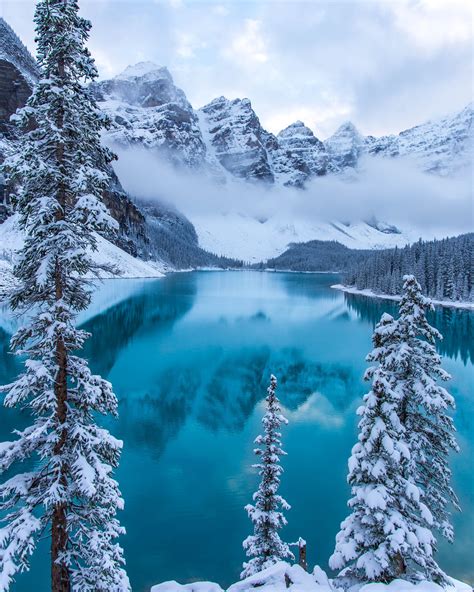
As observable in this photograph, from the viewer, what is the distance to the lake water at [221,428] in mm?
19594

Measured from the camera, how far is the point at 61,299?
34.4 feet

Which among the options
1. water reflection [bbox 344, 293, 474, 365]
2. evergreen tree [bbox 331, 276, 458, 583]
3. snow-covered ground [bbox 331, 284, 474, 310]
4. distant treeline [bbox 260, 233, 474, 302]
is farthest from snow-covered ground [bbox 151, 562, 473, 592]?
distant treeline [bbox 260, 233, 474, 302]

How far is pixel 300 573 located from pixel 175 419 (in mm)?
25506

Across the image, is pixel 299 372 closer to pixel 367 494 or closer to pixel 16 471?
pixel 16 471

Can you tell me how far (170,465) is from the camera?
90.4 ft

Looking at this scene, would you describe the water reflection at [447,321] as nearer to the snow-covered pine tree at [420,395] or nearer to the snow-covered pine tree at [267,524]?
the snow-covered pine tree at [420,395]

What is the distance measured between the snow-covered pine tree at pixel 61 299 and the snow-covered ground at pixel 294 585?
279cm

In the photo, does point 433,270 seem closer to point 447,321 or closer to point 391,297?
point 391,297

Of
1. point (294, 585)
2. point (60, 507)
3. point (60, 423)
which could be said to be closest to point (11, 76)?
point (60, 423)

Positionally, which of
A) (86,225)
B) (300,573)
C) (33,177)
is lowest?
(300,573)

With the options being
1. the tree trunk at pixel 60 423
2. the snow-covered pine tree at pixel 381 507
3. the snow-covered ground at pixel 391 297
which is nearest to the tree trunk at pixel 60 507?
the tree trunk at pixel 60 423

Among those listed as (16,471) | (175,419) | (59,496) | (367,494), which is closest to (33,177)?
(59,496)

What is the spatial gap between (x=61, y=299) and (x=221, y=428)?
2654 centimetres

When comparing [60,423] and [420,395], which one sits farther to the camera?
[420,395]
